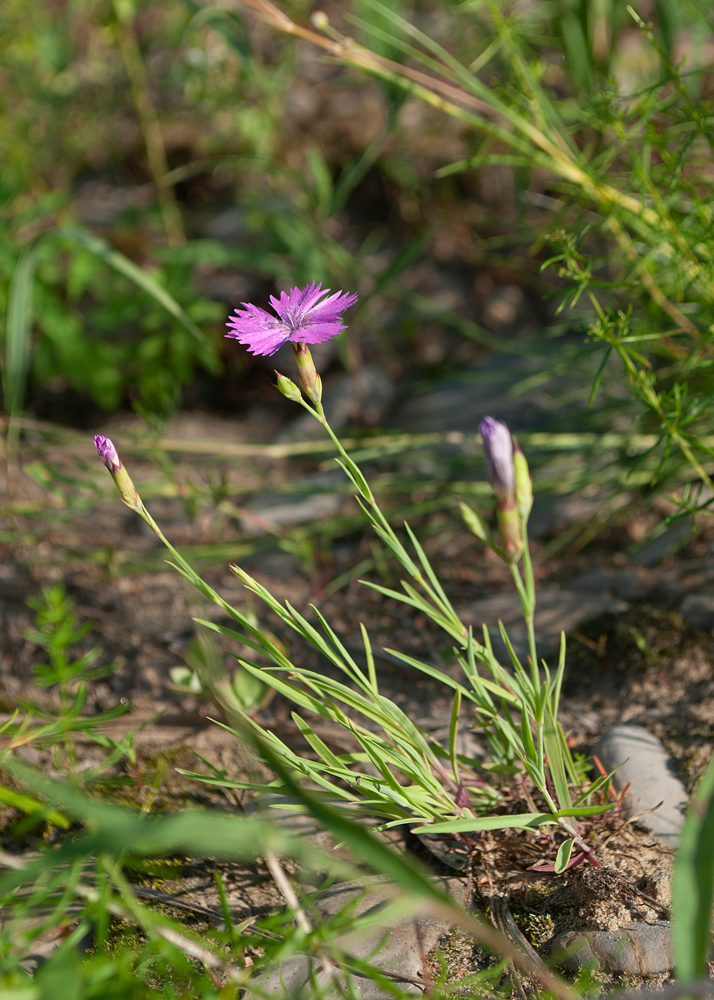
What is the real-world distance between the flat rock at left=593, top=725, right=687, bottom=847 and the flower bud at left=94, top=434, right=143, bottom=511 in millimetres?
635

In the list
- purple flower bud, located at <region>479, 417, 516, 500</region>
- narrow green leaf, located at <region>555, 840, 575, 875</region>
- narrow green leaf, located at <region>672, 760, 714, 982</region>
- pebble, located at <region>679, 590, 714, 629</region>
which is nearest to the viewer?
narrow green leaf, located at <region>672, 760, 714, 982</region>

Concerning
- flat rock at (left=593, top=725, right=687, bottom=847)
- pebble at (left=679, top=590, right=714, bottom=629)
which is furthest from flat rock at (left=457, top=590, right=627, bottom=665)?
flat rock at (left=593, top=725, right=687, bottom=847)

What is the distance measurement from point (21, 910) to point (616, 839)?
0.64 metres

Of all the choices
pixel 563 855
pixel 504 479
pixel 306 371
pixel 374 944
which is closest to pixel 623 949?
pixel 563 855

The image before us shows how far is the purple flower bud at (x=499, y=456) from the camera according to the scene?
24.6 inches

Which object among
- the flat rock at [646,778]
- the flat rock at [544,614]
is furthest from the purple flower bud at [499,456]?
the flat rock at [544,614]

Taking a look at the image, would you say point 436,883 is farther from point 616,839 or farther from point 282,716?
point 282,716

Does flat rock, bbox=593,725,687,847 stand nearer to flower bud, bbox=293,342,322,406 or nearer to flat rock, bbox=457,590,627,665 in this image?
flat rock, bbox=457,590,627,665

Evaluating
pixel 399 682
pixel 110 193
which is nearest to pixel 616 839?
pixel 399 682

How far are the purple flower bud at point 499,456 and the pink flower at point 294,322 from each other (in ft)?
0.57

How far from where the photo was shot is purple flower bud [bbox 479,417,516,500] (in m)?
0.63

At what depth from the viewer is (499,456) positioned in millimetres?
627

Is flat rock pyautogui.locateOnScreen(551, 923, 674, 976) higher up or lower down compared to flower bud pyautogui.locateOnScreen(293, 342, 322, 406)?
lower down

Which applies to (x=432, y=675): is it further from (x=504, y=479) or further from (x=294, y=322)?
(x=294, y=322)
